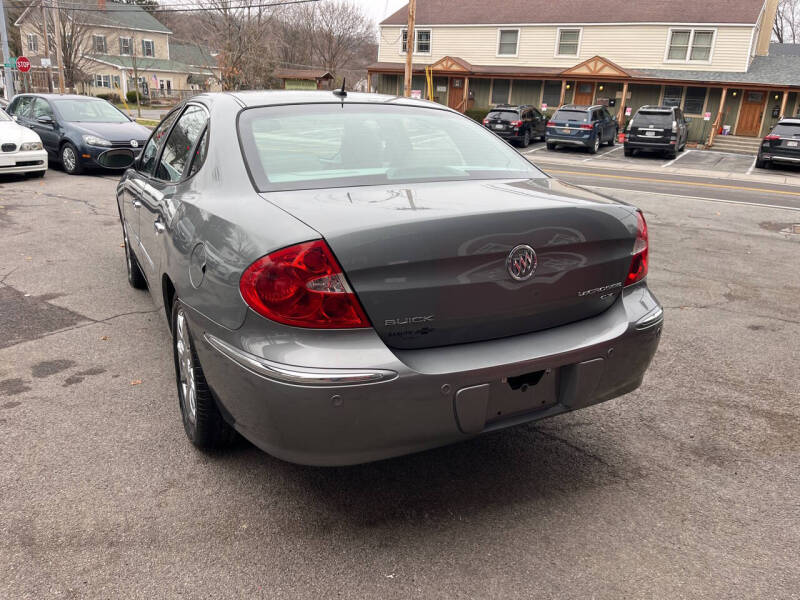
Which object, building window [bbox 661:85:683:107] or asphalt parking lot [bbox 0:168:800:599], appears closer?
asphalt parking lot [bbox 0:168:800:599]

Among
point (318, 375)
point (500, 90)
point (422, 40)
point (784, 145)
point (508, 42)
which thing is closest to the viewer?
point (318, 375)

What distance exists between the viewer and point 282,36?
6244 cm

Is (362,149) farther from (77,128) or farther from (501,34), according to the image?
(501,34)

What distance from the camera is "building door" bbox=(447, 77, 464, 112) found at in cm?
3778

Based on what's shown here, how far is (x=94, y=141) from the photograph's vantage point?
12.5 meters

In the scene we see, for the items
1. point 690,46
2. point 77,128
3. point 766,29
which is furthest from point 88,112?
point 766,29

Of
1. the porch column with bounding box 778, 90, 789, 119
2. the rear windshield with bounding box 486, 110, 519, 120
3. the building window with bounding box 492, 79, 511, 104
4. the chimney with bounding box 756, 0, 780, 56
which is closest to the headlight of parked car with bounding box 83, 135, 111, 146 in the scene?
the rear windshield with bounding box 486, 110, 519, 120

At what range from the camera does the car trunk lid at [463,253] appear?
226cm

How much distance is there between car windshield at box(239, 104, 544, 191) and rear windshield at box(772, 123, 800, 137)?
69.4 ft

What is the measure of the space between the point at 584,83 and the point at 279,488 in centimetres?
3532

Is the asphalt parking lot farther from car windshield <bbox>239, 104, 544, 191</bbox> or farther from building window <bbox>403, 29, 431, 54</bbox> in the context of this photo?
building window <bbox>403, 29, 431, 54</bbox>

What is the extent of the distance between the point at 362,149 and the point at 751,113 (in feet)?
114

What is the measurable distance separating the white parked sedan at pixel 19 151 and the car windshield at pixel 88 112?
4.28 feet

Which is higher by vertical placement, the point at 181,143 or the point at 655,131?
the point at 181,143
